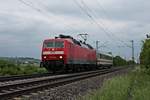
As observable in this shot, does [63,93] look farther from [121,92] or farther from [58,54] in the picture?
[58,54]

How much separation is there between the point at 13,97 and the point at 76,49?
25.0 metres

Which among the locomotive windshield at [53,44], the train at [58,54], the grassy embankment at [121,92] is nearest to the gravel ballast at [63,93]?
the grassy embankment at [121,92]

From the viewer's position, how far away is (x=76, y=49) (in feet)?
127

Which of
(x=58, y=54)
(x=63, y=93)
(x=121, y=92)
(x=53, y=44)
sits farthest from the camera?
(x=53, y=44)

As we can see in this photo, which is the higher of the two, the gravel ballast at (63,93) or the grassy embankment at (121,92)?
the grassy embankment at (121,92)

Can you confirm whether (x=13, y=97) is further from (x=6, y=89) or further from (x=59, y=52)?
(x=59, y=52)

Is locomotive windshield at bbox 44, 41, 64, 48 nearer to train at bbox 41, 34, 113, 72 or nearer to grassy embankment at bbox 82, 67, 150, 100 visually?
train at bbox 41, 34, 113, 72

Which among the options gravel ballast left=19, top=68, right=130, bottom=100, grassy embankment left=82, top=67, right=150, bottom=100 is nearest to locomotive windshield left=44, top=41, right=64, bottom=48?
gravel ballast left=19, top=68, right=130, bottom=100

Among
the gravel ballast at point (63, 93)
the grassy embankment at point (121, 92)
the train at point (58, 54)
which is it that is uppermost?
the train at point (58, 54)

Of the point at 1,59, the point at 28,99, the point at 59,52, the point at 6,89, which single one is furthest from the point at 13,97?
the point at 1,59

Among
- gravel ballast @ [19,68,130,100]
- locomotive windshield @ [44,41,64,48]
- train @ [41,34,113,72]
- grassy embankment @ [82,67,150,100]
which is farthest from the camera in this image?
locomotive windshield @ [44,41,64,48]

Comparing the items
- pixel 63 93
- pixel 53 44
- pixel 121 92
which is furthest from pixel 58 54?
pixel 121 92

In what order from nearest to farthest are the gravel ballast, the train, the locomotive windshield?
1. the gravel ballast
2. the train
3. the locomotive windshield

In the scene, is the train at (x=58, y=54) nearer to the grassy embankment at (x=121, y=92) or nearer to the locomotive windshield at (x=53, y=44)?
the locomotive windshield at (x=53, y=44)
